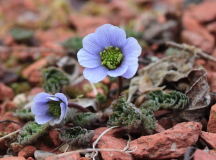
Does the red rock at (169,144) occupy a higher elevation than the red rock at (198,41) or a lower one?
lower

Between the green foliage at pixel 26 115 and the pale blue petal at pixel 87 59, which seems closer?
the pale blue petal at pixel 87 59

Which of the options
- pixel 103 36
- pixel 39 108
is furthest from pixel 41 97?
pixel 103 36

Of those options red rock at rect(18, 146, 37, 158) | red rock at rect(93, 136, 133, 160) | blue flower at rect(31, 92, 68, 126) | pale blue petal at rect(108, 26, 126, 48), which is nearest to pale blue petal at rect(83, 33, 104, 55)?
pale blue petal at rect(108, 26, 126, 48)

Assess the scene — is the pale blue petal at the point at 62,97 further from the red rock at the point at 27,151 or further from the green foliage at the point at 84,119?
the red rock at the point at 27,151

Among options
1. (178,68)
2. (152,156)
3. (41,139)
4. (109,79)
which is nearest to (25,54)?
(109,79)

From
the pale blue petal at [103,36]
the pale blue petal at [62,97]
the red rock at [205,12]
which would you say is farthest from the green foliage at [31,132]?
the red rock at [205,12]

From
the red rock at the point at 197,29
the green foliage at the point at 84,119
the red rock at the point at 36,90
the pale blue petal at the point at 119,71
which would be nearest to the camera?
the pale blue petal at the point at 119,71
